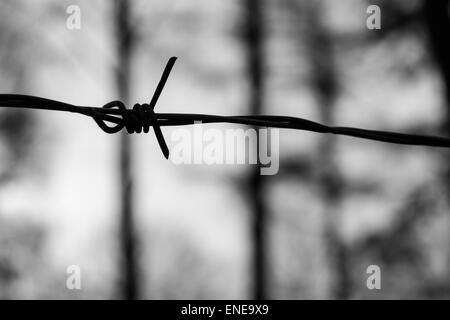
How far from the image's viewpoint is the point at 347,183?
554 centimetres

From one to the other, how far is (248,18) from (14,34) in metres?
2.35

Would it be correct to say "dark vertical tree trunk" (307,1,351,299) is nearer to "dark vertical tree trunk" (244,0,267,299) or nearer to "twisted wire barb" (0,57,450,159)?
"dark vertical tree trunk" (244,0,267,299)

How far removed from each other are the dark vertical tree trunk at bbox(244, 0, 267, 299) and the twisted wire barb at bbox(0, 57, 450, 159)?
12.7 feet

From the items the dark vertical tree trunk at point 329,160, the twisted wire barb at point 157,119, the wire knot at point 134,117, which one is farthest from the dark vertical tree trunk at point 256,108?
the wire knot at point 134,117

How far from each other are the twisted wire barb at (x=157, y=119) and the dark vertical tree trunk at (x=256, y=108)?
3.88m

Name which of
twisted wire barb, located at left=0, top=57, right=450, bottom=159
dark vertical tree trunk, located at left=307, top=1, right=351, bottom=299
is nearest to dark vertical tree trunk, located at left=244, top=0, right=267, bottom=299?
dark vertical tree trunk, located at left=307, top=1, right=351, bottom=299

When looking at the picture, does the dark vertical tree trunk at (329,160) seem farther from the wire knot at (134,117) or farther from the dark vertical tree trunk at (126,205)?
the wire knot at (134,117)

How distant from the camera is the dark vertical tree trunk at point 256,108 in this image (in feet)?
16.0

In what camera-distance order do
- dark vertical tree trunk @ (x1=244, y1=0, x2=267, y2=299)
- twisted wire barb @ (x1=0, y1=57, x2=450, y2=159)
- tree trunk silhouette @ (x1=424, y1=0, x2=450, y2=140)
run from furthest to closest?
dark vertical tree trunk @ (x1=244, y1=0, x2=267, y2=299) < tree trunk silhouette @ (x1=424, y1=0, x2=450, y2=140) < twisted wire barb @ (x1=0, y1=57, x2=450, y2=159)

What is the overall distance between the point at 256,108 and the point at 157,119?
4.29 m

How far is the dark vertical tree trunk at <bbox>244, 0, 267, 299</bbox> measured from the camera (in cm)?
487
